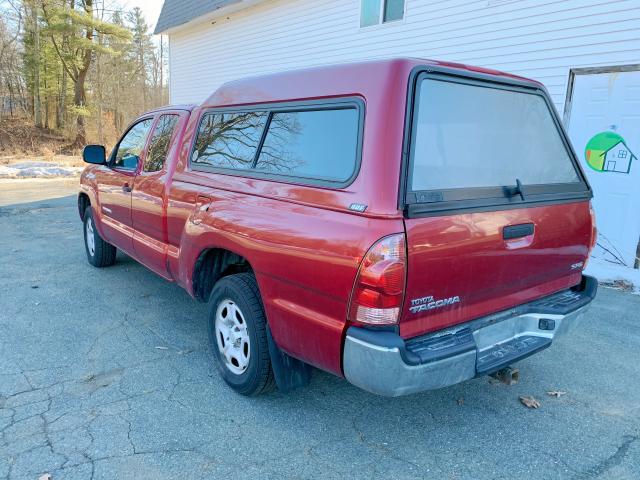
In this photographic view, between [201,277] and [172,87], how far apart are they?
1551 centimetres

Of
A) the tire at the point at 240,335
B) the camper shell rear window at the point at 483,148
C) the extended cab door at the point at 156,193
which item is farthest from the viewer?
the extended cab door at the point at 156,193

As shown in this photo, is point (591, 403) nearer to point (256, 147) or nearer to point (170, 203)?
point (256, 147)

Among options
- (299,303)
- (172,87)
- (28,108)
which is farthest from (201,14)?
(28,108)

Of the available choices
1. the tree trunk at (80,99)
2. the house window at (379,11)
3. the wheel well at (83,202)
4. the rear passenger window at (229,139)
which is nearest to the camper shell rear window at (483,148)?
the rear passenger window at (229,139)

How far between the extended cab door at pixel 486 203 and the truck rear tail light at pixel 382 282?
0.19 feet

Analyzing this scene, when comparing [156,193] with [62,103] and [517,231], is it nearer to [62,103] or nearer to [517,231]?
[517,231]

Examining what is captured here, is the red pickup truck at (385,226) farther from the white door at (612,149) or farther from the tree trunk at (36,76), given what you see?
the tree trunk at (36,76)

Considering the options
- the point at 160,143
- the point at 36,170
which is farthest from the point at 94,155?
the point at 36,170

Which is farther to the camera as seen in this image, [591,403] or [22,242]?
[22,242]

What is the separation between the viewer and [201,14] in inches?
550

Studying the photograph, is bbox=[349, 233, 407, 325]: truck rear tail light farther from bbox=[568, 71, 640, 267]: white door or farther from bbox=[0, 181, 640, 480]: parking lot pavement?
bbox=[568, 71, 640, 267]: white door

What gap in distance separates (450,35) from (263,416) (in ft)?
24.2

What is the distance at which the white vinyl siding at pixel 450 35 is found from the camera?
6.25 m

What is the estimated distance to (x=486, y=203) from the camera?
8.19 ft
